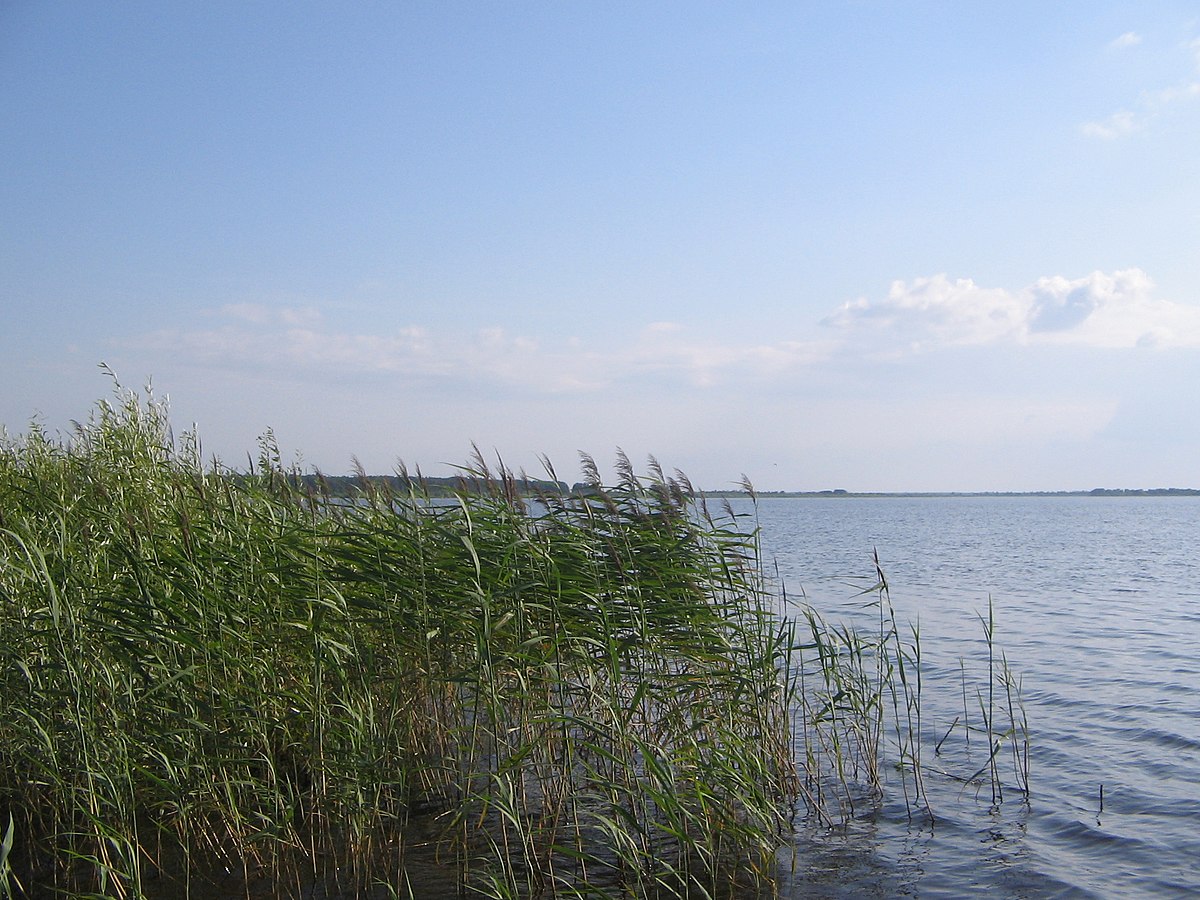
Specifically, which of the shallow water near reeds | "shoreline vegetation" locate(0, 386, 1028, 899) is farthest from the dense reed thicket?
the shallow water near reeds

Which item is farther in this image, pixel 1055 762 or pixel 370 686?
pixel 1055 762

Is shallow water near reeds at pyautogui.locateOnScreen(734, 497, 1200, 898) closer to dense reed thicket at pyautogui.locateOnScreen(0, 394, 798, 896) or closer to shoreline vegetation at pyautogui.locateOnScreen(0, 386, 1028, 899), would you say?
shoreline vegetation at pyautogui.locateOnScreen(0, 386, 1028, 899)

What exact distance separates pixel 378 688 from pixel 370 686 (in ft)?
1.62

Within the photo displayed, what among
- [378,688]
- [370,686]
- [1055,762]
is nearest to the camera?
[370,686]

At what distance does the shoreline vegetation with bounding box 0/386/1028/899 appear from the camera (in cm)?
583

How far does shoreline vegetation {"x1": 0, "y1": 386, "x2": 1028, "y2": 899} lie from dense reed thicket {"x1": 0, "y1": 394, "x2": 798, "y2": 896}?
34 millimetres

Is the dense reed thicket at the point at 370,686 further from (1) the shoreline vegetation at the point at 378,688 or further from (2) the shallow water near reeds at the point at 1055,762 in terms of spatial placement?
(2) the shallow water near reeds at the point at 1055,762

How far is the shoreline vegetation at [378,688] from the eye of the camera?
19.1ft

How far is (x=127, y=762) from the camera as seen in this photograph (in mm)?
5512

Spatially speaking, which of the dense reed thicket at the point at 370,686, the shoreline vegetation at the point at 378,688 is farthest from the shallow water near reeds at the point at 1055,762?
the dense reed thicket at the point at 370,686

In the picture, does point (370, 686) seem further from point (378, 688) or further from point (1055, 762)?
point (1055, 762)

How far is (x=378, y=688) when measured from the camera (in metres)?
6.91

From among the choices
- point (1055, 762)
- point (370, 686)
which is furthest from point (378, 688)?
point (1055, 762)

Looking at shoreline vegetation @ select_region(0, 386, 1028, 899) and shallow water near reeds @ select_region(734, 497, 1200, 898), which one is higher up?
shoreline vegetation @ select_region(0, 386, 1028, 899)
